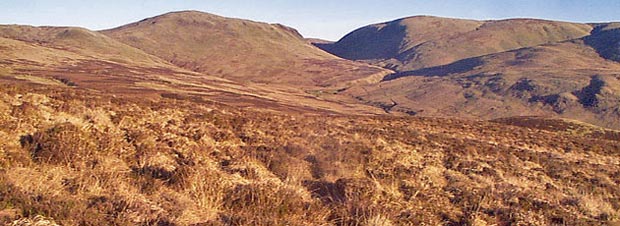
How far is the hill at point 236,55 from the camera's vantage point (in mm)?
143875

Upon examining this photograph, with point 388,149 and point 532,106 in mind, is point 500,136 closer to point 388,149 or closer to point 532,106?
point 388,149

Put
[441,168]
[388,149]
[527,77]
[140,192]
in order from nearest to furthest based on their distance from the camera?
[140,192], [441,168], [388,149], [527,77]

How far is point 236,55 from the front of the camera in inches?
6535

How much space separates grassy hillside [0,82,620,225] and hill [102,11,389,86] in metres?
115

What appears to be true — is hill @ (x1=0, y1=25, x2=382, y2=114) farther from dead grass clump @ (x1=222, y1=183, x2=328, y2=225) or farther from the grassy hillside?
dead grass clump @ (x1=222, y1=183, x2=328, y2=225)

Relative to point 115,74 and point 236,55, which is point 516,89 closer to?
point 115,74

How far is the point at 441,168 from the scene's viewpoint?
1575 centimetres

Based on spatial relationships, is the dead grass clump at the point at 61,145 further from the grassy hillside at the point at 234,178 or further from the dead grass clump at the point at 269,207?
the dead grass clump at the point at 269,207

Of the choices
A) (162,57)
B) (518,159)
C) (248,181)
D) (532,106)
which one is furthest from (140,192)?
(162,57)

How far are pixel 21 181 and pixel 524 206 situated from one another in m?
9.43

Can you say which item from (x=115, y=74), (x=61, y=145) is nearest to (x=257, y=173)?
(x=61, y=145)

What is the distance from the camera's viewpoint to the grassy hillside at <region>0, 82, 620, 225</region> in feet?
25.0

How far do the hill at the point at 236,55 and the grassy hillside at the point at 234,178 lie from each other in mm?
114934

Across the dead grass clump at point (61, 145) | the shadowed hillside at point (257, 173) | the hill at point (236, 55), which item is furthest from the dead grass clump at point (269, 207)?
the hill at point (236, 55)
